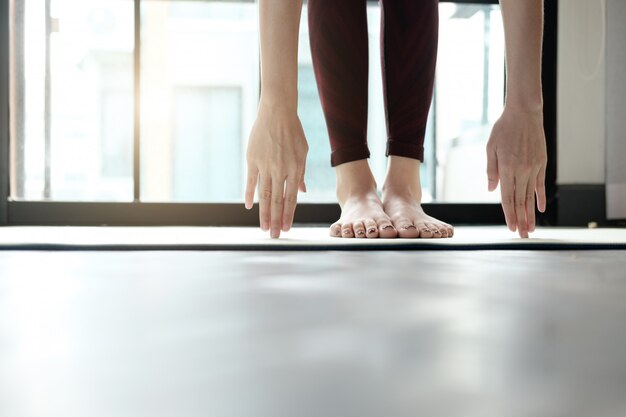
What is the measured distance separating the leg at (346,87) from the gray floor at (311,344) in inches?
29.2

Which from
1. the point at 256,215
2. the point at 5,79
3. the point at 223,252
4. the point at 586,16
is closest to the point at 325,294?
the point at 223,252

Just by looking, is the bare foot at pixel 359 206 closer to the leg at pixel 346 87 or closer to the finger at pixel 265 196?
the leg at pixel 346 87

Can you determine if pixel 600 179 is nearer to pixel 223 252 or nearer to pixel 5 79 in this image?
pixel 223 252

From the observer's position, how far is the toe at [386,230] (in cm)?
120

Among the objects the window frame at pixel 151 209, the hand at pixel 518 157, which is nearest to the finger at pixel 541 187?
the hand at pixel 518 157

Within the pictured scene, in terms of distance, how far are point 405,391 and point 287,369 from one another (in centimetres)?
6

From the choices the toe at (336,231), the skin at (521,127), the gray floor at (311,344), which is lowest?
the gray floor at (311,344)

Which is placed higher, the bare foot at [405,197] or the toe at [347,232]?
the bare foot at [405,197]

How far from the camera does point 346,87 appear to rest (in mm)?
1357

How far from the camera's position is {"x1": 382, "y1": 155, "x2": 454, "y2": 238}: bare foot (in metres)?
1.26

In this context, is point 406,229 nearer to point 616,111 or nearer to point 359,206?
point 359,206

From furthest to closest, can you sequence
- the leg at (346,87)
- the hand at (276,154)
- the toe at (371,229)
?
1. the leg at (346,87)
2. the toe at (371,229)
3. the hand at (276,154)

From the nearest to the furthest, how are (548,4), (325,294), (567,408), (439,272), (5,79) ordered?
(567,408) < (325,294) < (439,272) < (5,79) < (548,4)

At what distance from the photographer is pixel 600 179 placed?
110 inches
